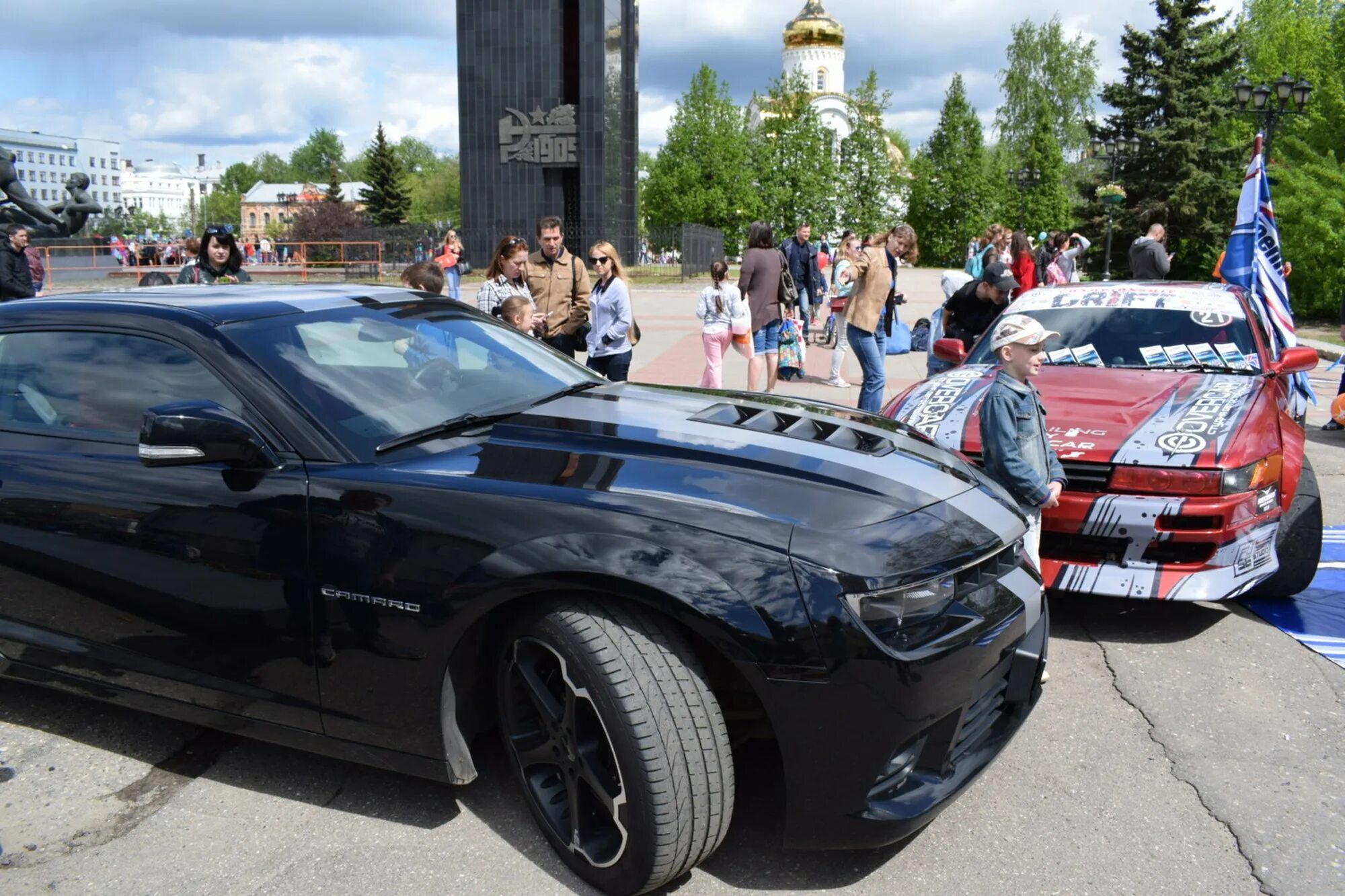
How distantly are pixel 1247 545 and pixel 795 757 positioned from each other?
2.95 metres

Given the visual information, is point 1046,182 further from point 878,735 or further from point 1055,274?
point 878,735

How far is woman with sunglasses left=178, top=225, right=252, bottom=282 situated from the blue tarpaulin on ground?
23.4ft

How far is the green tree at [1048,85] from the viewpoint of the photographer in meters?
63.0

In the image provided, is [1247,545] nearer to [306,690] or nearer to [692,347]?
[306,690]

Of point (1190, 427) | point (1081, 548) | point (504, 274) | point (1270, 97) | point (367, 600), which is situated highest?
point (1270, 97)

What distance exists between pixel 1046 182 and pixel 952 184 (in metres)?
6.81

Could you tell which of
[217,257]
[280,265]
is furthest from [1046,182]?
[217,257]

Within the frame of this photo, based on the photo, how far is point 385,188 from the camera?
7681cm

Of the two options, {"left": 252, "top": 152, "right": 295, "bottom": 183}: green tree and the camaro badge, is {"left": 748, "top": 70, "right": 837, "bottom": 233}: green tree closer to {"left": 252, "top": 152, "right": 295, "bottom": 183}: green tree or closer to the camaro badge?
the camaro badge

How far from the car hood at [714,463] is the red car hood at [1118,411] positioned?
129 centimetres

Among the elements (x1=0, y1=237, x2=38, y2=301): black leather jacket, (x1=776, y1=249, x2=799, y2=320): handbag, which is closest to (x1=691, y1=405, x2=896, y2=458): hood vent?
(x1=776, y1=249, x2=799, y2=320): handbag

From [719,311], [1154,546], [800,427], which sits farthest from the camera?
[719,311]

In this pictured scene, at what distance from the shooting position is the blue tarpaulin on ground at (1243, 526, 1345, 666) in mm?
4676

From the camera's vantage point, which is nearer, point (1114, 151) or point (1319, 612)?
point (1319, 612)
